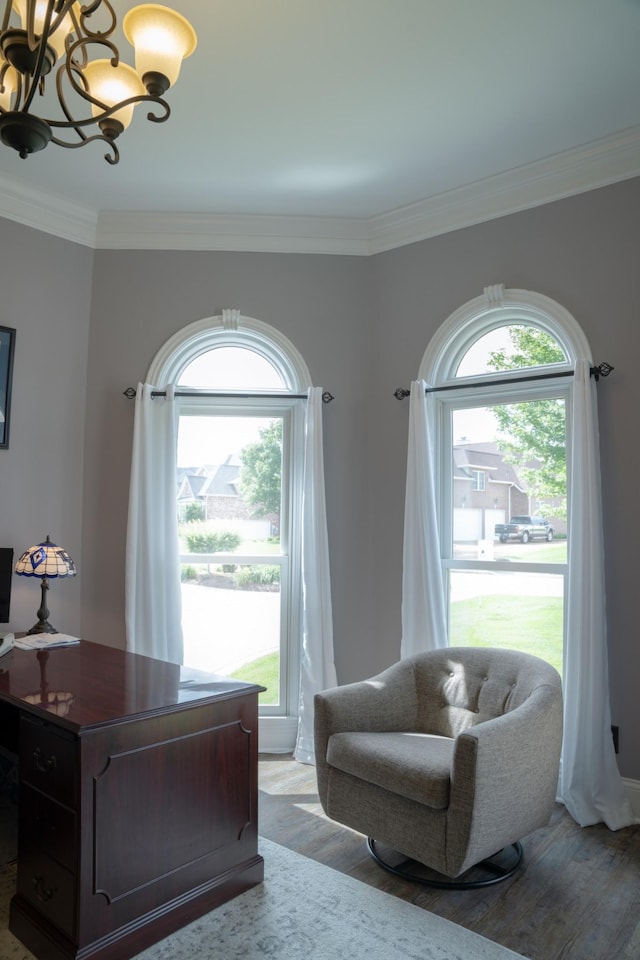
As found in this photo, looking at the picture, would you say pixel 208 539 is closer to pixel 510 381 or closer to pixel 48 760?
pixel 510 381

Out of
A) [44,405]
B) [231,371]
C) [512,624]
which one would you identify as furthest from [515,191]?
[44,405]

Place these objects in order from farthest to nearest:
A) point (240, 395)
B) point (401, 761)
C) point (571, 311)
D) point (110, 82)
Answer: point (240, 395), point (571, 311), point (401, 761), point (110, 82)

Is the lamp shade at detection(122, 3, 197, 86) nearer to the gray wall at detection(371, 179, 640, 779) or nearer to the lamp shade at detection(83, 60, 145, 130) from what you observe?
the lamp shade at detection(83, 60, 145, 130)

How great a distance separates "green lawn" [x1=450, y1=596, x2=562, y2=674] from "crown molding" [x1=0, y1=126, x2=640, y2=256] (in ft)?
6.77

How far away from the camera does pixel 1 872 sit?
8.49 feet

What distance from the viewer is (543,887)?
8.25 ft

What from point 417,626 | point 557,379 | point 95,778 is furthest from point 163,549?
point 557,379

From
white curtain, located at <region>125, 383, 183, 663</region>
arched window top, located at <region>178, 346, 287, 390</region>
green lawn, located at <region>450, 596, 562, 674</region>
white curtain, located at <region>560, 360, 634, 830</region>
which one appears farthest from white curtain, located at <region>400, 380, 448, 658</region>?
white curtain, located at <region>125, 383, 183, 663</region>

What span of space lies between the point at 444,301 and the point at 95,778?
2981 millimetres

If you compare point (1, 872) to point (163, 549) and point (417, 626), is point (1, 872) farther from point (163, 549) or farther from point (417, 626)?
point (417, 626)

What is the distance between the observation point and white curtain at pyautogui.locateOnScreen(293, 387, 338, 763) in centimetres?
388

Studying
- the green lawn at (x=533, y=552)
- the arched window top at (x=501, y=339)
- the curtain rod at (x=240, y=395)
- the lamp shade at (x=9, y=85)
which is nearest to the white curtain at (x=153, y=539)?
the curtain rod at (x=240, y=395)

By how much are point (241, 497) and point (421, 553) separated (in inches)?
45.9

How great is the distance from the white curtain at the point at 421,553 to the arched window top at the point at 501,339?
28 centimetres
